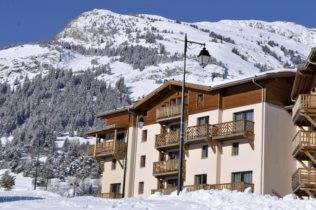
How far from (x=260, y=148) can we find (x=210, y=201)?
2053 cm

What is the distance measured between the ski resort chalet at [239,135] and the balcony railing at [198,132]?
7 cm

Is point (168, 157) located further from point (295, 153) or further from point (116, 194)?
point (295, 153)

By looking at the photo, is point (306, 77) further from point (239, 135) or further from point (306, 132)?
point (239, 135)

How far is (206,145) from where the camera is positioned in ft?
178

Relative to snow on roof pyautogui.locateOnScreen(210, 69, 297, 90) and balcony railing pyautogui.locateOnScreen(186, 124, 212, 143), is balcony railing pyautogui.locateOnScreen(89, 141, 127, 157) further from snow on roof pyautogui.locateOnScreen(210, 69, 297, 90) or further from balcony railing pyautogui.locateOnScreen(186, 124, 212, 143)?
snow on roof pyautogui.locateOnScreen(210, 69, 297, 90)

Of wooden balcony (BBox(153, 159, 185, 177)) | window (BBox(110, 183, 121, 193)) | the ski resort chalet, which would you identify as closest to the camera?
the ski resort chalet

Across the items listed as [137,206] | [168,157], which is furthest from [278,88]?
[137,206]

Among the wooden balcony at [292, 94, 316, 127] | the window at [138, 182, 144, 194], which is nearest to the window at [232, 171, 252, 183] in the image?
the wooden balcony at [292, 94, 316, 127]

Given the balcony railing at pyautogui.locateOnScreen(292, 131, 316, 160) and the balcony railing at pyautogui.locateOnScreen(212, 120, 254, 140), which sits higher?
the balcony railing at pyautogui.locateOnScreen(212, 120, 254, 140)

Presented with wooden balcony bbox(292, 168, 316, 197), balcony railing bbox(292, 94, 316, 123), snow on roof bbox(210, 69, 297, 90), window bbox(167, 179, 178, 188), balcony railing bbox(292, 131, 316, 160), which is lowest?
wooden balcony bbox(292, 168, 316, 197)

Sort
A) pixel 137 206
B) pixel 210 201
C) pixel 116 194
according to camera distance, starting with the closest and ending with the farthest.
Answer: pixel 137 206 < pixel 210 201 < pixel 116 194

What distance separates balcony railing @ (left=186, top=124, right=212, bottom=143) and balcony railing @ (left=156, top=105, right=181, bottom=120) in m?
2.47

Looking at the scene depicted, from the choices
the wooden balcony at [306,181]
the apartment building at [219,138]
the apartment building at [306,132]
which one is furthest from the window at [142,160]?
the wooden balcony at [306,181]

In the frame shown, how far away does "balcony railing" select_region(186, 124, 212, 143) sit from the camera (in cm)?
5269
